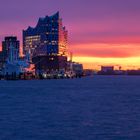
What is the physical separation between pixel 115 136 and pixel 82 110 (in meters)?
14.1

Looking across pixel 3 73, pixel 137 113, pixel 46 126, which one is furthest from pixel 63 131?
pixel 3 73

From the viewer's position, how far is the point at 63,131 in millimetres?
29828

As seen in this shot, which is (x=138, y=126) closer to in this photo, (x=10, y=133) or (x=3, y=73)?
(x=10, y=133)

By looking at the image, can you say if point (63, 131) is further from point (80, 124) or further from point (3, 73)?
point (3, 73)

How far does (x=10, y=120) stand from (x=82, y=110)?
8892 mm

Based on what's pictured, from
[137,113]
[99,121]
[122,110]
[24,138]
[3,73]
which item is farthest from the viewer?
[3,73]

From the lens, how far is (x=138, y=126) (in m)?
31.5

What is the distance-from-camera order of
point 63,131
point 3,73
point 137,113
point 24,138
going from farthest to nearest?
point 3,73, point 137,113, point 63,131, point 24,138

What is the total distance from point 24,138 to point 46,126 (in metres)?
4.29

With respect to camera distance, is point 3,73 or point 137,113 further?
point 3,73

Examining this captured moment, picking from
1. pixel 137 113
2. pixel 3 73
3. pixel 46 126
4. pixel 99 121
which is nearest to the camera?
pixel 46 126

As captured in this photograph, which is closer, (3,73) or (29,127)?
(29,127)

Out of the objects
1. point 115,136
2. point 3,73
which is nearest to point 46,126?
point 115,136

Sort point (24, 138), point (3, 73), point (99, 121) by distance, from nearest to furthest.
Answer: point (24, 138) < point (99, 121) < point (3, 73)
